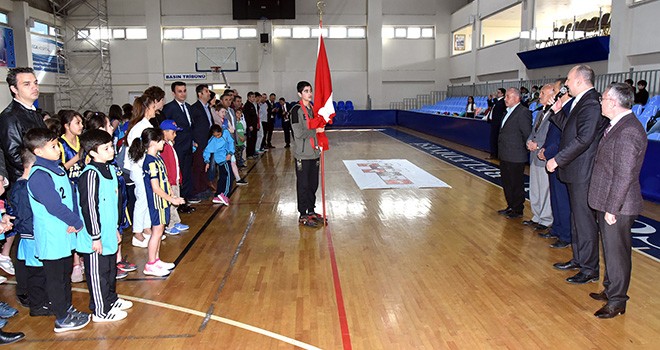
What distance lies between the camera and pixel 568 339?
3283 millimetres

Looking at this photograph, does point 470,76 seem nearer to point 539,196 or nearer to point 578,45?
point 578,45

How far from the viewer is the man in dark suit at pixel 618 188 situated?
340 cm

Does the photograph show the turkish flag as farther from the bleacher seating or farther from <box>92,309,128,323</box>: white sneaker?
the bleacher seating

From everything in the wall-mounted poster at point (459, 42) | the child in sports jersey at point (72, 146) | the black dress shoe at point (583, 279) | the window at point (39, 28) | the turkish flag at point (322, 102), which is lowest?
the black dress shoe at point (583, 279)

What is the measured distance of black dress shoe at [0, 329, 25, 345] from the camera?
330cm

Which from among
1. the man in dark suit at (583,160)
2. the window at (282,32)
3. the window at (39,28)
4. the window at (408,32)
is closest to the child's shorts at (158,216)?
the man in dark suit at (583,160)

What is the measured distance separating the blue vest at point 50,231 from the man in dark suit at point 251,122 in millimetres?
8766

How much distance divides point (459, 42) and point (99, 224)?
2215 centimetres

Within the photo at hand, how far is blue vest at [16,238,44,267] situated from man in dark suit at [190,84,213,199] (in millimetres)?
3677

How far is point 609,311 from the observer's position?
3.57 metres

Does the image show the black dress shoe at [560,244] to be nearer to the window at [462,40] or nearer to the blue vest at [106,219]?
the blue vest at [106,219]

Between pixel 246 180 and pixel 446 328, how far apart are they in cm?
669

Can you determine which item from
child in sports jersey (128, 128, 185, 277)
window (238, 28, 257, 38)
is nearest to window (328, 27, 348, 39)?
window (238, 28, 257, 38)

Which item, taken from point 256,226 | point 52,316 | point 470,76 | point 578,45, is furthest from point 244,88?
point 52,316
